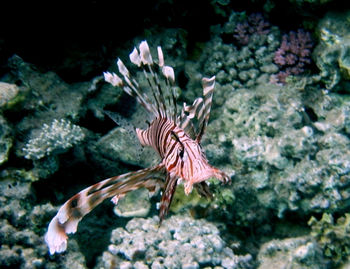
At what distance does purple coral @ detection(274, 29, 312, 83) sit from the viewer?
4500 mm

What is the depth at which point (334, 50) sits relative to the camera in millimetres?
3992

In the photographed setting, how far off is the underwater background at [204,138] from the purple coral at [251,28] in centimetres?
2

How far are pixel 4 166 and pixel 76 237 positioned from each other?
3.88 ft

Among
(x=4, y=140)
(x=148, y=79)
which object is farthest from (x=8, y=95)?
(x=148, y=79)

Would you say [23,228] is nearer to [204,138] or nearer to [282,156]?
[204,138]

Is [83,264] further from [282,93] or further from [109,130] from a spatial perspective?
[282,93]

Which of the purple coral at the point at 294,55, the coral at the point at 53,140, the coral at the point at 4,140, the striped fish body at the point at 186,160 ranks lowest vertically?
the purple coral at the point at 294,55

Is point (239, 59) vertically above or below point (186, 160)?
below

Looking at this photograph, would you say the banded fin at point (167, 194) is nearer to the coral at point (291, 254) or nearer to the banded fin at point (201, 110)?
the banded fin at point (201, 110)

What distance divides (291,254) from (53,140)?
2.99 metres

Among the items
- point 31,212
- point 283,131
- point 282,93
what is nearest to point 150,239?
point 31,212

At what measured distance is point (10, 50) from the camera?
4035 mm

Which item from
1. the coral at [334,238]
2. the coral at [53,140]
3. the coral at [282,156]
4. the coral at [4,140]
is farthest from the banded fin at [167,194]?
the coral at [334,238]

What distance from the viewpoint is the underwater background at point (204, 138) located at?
3.11 m
